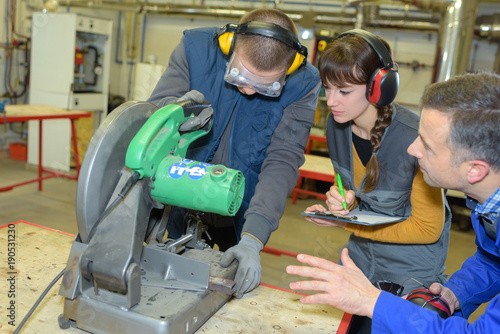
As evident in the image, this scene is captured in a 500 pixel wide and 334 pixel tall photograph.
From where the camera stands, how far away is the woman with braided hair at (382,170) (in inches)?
50.1

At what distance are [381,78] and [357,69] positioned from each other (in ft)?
A: 0.28

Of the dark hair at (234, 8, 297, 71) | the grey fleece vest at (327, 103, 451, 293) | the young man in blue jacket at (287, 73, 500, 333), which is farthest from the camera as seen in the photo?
the grey fleece vest at (327, 103, 451, 293)

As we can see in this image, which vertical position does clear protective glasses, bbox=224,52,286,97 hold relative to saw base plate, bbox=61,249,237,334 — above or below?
above

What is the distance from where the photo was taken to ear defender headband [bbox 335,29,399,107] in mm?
1232

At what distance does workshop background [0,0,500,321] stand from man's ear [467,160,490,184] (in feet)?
9.26

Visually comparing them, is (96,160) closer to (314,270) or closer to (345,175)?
(314,270)

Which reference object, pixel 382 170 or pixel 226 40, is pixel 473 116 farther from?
pixel 226 40

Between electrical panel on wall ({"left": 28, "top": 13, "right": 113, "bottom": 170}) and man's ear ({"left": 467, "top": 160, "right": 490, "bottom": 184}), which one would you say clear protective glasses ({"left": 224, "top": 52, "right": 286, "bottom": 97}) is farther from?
electrical panel on wall ({"left": 28, "top": 13, "right": 113, "bottom": 170})

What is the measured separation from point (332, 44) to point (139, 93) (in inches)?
202

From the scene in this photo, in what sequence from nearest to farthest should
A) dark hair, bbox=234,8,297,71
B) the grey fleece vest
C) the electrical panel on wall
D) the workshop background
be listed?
dark hair, bbox=234,8,297,71, the grey fleece vest, the workshop background, the electrical panel on wall

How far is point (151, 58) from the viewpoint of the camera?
5.86 metres

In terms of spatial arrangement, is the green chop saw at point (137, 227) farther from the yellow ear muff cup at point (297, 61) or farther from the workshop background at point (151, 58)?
the workshop background at point (151, 58)

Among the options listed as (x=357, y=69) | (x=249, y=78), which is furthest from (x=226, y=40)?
(x=357, y=69)

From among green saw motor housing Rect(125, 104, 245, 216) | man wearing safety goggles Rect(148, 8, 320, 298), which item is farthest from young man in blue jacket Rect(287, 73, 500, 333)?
man wearing safety goggles Rect(148, 8, 320, 298)
